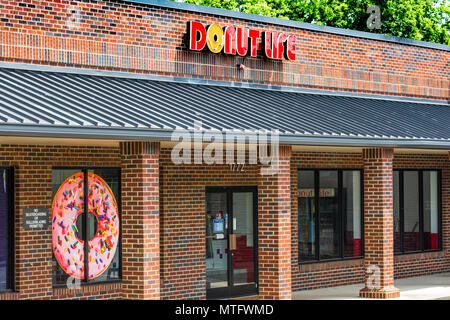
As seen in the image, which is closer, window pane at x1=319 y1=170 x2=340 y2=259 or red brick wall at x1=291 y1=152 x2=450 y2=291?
red brick wall at x1=291 y1=152 x2=450 y2=291

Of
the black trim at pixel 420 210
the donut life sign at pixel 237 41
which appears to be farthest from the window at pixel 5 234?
the black trim at pixel 420 210

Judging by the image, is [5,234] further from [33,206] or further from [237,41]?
[237,41]

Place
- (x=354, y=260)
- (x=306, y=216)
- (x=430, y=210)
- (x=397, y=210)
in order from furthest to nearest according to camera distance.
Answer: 1. (x=430, y=210)
2. (x=397, y=210)
3. (x=354, y=260)
4. (x=306, y=216)

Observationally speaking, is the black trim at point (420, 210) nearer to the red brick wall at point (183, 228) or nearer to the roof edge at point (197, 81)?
the roof edge at point (197, 81)

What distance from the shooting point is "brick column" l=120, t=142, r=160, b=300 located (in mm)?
12625

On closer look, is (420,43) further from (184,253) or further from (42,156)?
(42,156)

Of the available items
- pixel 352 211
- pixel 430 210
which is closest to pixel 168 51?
pixel 352 211

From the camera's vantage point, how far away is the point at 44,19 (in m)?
14.3

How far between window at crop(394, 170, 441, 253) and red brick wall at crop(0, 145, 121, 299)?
10.5 meters

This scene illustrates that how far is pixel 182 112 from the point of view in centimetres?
1358

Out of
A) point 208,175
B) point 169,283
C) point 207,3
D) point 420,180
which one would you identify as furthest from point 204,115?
point 207,3

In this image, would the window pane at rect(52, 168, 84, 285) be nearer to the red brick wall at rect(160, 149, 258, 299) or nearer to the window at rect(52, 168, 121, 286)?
the window at rect(52, 168, 121, 286)

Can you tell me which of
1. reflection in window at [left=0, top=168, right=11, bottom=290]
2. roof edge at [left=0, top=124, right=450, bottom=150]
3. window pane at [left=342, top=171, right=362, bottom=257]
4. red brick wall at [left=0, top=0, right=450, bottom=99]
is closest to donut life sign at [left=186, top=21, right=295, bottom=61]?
red brick wall at [left=0, top=0, right=450, bottom=99]

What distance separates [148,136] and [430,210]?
502 inches
